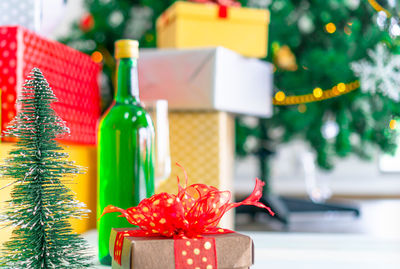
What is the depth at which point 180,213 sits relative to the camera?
39 centimetres

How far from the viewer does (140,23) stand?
3.28 feet

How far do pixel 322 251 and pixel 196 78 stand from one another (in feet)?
1.18

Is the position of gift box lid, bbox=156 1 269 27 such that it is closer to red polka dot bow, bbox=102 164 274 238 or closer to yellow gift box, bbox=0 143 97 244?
yellow gift box, bbox=0 143 97 244

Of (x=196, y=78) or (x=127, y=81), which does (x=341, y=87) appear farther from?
(x=127, y=81)

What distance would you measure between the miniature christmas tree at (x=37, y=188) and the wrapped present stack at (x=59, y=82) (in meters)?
0.12

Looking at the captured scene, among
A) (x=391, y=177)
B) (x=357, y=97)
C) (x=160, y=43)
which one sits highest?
(x=160, y=43)

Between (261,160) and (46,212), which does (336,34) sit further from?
(46,212)

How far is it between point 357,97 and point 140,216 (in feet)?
2.12

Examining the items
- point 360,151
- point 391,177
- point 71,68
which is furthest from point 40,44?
point 391,177

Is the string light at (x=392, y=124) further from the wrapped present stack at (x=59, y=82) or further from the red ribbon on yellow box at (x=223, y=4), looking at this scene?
the wrapped present stack at (x=59, y=82)

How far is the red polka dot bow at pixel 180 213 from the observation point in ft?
1.29

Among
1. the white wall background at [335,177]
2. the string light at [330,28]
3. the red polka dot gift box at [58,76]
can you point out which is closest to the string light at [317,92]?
the string light at [330,28]

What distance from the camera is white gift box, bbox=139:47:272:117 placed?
0.76 meters

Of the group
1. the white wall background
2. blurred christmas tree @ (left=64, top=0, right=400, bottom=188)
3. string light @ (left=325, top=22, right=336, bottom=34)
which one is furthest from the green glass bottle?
the white wall background
